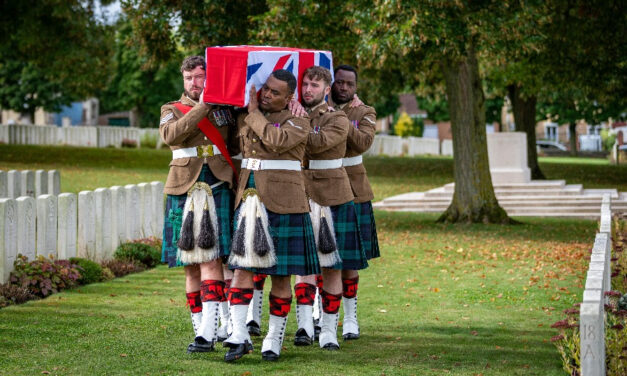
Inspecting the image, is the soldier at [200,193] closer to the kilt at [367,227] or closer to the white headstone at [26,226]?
the kilt at [367,227]

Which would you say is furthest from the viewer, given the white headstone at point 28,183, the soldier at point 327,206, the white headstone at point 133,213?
the white headstone at point 28,183

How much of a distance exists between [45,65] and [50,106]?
83.6 feet

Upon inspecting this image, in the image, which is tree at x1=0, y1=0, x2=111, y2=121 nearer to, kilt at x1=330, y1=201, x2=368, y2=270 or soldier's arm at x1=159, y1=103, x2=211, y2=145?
soldier's arm at x1=159, y1=103, x2=211, y2=145

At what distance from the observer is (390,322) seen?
26.1ft

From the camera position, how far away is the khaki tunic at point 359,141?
704 cm

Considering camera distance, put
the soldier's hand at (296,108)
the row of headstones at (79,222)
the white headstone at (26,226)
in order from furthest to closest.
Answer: the white headstone at (26,226), the row of headstones at (79,222), the soldier's hand at (296,108)

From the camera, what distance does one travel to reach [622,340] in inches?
228

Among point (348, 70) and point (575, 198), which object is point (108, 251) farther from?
point (575, 198)

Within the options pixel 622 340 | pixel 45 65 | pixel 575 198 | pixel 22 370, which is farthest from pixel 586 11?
pixel 45 65

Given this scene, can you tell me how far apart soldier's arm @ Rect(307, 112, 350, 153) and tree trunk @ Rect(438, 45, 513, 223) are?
35.6 ft

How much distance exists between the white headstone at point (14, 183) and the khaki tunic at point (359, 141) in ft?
24.3

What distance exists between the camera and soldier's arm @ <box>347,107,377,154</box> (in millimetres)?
6977

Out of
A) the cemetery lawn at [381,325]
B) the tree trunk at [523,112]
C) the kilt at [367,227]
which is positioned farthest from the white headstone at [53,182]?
the tree trunk at [523,112]

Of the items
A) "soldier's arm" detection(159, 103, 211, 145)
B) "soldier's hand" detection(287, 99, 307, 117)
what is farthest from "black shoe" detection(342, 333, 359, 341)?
"soldier's arm" detection(159, 103, 211, 145)
